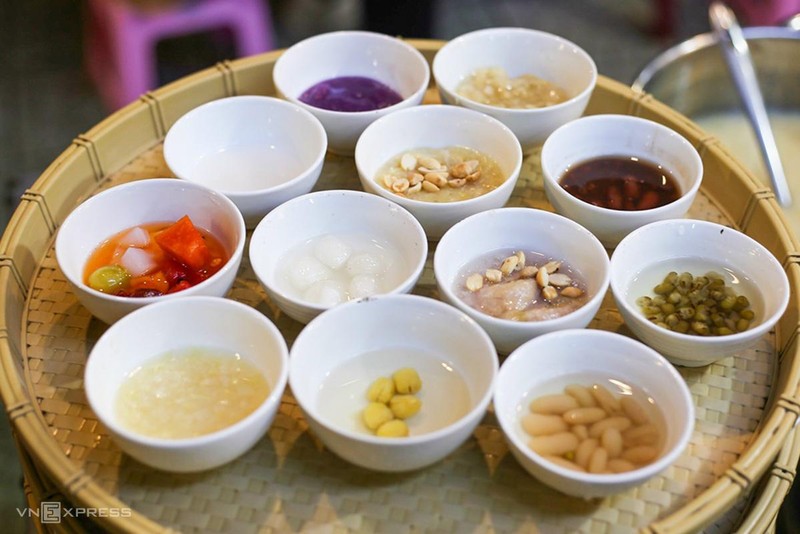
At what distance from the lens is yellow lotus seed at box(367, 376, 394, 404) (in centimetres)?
159

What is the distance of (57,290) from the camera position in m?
1.88

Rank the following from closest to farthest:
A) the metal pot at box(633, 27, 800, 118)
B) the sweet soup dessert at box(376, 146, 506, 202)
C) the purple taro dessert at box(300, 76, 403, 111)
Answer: the sweet soup dessert at box(376, 146, 506, 202), the purple taro dessert at box(300, 76, 403, 111), the metal pot at box(633, 27, 800, 118)

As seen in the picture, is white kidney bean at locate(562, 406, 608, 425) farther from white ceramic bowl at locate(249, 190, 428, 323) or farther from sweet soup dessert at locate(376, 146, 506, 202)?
sweet soup dessert at locate(376, 146, 506, 202)

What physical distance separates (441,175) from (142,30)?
202cm

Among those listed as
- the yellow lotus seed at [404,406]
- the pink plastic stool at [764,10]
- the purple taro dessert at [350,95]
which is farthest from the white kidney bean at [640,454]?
the pink plastic stool at [764,10]

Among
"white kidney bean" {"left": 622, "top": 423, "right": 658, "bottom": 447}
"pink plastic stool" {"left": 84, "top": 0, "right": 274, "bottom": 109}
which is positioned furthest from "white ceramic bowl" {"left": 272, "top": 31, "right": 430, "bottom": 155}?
"pink plastic stool" {"left": 84, "top": 0, "right": 274, "bottom": 109}

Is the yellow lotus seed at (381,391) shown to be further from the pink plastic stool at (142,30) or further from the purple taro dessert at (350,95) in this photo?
the pink plastic stool at (142,30)

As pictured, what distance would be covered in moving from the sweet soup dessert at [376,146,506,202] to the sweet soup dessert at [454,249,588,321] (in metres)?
0.23

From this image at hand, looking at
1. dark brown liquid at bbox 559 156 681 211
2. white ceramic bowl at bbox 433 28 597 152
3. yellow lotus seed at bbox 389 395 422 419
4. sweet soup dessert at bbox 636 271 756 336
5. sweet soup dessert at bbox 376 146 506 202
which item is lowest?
yellow lotus seed at bbox 389 395 422 419

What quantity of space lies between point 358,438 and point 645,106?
1375 mm

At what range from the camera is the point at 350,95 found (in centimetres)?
243

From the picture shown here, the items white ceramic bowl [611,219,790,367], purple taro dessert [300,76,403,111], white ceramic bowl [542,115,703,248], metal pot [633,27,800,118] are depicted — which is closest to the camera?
white ceramic bowl [611,219,790,367]

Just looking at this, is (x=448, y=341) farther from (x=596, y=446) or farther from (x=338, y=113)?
(x=338, y=113)

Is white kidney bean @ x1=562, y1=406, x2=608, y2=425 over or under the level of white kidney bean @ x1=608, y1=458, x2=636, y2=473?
over
